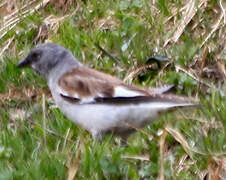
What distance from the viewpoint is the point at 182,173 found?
17.3ft

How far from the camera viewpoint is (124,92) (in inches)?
224

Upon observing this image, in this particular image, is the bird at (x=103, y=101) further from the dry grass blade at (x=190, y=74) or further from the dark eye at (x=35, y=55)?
the dry grass blade at (x=190, y=74)

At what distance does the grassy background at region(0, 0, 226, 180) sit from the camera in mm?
5258

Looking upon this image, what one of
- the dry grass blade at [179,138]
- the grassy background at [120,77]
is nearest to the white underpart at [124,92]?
the grassy background at [120,77]

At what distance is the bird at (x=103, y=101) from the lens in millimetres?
5570

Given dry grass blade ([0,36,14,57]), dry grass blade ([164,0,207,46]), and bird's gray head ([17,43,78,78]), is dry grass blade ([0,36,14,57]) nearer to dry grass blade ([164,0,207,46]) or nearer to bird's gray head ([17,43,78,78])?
bird's gray head ([17,43,78,78])

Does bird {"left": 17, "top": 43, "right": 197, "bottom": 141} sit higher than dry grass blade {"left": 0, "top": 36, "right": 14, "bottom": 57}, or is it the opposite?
bird {"left": 17, "top": 43, "right": 197, "bottom": 141}

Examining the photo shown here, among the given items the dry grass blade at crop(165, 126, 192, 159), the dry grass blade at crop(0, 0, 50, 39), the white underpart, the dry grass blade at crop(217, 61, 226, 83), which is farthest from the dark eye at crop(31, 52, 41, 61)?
the dry grass blade at crop(0, 0, 50, 39)

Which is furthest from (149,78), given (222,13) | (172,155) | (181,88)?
(172,155)

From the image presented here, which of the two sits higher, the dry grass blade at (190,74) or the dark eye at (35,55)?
the dark eye at (35,55)

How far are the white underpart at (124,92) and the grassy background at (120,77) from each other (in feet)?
1.05

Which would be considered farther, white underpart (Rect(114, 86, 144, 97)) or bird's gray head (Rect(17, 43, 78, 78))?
bird's gray head (Rect(17, 43, 78, 78))

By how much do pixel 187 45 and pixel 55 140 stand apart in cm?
199

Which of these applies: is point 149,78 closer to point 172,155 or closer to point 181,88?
point 181,88
